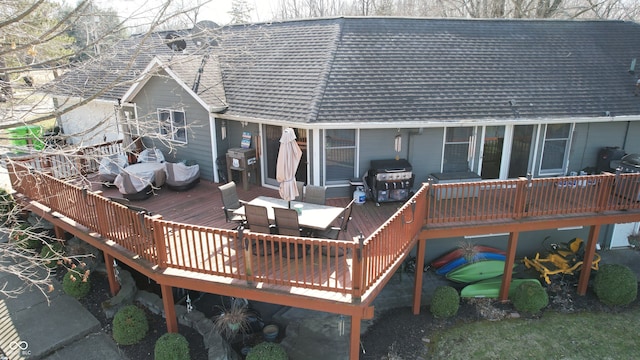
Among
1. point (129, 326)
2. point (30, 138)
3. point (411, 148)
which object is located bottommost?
point (129, 326)

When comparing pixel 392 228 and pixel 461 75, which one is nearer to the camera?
pixel 392 228

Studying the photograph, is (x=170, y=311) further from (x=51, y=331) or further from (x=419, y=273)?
(x=419, y=273)

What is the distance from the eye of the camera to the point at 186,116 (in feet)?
40.1

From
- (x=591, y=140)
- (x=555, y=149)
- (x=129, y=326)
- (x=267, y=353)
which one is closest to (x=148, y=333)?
(x=129, y=326)

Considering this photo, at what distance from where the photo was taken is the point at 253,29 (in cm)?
1458

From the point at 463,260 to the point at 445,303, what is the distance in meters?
1.97

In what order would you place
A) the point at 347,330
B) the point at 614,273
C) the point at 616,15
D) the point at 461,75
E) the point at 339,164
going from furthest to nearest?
the point at 616,15 < the point at 461,75 < the point at 339,164 < the point at 614,273 < the point at 347,330

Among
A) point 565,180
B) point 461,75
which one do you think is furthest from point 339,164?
point 565,180

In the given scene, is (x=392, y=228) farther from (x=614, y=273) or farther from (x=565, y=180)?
(x=614, y=273)

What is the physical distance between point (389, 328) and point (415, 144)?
4777 mm

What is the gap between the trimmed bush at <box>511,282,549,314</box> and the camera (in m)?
9.34

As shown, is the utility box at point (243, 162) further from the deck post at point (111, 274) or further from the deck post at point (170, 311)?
the deck post at point (170, 311)

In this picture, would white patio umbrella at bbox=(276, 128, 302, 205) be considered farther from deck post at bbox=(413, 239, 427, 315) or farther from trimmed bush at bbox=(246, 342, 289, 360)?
deck post at bbox=(413, 239, 427, 315)

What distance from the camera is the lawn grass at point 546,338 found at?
8.33 meters
